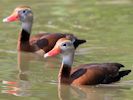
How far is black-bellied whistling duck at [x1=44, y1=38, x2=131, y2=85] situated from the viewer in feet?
39.6

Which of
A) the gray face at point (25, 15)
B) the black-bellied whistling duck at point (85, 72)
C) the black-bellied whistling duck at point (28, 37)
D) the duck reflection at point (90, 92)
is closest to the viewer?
the duck reflection at point (90, 92)

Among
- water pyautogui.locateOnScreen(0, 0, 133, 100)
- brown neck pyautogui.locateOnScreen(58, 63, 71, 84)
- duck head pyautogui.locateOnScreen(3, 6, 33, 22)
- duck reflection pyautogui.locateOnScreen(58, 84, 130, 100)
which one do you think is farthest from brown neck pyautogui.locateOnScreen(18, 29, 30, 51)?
duck reflection pyautogui.locateOnScreen(58, 84, 130, 100)

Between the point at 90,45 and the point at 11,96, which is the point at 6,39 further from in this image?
the point at 11,96

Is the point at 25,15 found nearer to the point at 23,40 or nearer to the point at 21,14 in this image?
the point at 21,14

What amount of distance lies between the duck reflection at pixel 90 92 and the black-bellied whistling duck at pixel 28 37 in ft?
8.91

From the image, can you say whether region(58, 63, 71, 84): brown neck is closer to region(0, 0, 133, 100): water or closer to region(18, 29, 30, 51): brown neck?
region(0, 0, 133, 100): water

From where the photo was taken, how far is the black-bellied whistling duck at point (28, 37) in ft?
48.5

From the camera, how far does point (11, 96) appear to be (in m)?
11.3

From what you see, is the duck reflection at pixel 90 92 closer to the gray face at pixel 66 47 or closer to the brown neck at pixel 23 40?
the gray face at pixel 66 47

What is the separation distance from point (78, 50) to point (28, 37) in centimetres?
118

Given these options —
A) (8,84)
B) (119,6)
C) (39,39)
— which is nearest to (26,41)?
(39,39)

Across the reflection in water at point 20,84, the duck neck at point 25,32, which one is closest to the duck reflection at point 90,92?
the reflection in water at point 20,84

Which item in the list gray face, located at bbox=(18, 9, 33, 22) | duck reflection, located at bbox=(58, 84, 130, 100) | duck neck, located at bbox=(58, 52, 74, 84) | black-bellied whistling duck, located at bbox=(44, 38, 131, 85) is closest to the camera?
duck reflection, located at bbox=(58, 84, 130, 100)

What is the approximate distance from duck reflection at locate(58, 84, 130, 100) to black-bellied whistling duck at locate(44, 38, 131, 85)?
0.34ft
